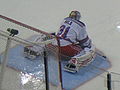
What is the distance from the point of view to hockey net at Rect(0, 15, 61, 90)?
1612 millimetres

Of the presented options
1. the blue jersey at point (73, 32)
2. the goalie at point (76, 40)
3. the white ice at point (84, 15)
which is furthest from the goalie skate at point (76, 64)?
the white ice at point (84, 15)

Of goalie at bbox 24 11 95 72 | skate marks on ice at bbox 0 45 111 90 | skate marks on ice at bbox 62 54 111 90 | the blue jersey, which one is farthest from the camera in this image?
the blue jersey

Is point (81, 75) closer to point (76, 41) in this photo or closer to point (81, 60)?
point (81, 60)

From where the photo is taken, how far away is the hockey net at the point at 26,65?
1612 millimetres

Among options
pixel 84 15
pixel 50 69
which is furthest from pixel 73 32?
pixel 50 69

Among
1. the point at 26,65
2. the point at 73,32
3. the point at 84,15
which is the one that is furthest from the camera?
the point at 84,15

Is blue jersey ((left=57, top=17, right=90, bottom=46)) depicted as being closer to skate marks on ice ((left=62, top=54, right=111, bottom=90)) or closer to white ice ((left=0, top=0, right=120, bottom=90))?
skate marks on ice ((left=62, top=54, right=111, bottom=90))

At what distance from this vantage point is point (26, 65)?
6.42 ft

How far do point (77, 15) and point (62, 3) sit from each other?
3.38 feet

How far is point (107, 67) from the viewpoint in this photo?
2.85 metres

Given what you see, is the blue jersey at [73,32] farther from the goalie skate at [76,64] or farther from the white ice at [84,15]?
the white ice at [84,15]

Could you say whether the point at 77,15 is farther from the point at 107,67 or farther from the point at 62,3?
the point at 62,3

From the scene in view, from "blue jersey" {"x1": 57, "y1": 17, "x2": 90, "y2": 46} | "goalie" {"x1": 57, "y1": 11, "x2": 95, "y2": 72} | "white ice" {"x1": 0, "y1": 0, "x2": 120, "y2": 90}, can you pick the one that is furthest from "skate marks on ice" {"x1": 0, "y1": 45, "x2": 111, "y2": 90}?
"white ice" {"x1": 0, "y1": 0, "x2": 120, "y2": 90}

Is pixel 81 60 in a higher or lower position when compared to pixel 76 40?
lower
